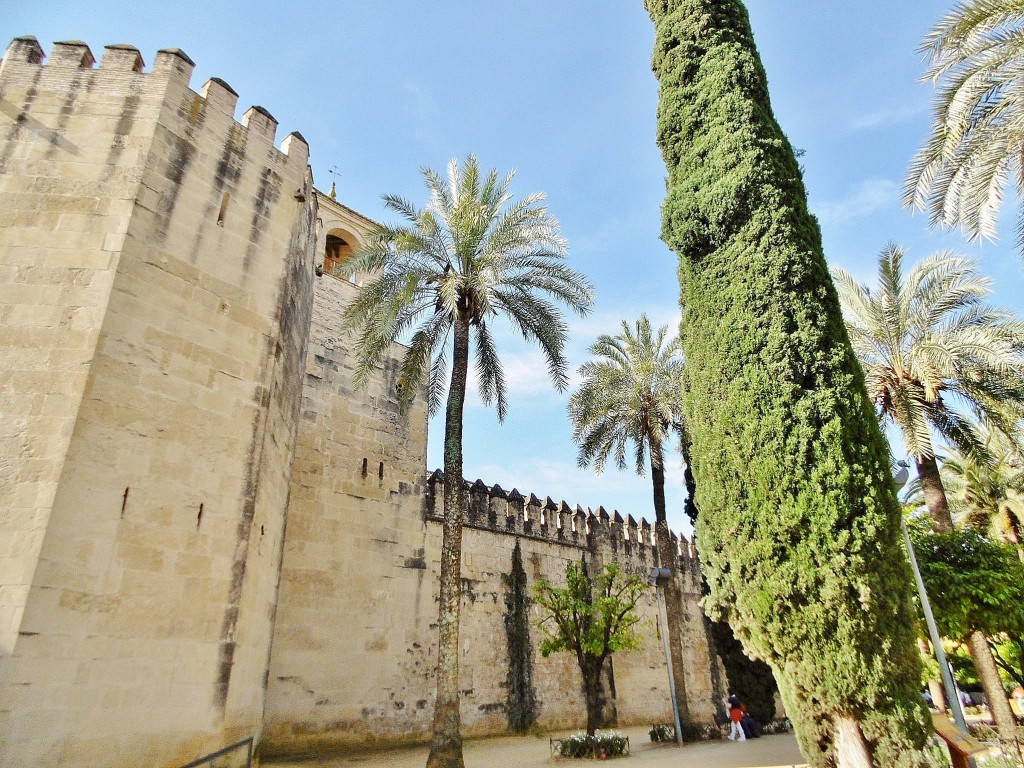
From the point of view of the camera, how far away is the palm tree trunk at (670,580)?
15.2 metres

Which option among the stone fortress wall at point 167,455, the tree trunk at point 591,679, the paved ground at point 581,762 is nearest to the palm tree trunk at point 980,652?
the paved ground at point 581,762

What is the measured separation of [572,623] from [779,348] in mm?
8970

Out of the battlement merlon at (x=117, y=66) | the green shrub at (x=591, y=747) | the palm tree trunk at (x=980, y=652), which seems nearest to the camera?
the battlement merlon at (x=117, y=66)

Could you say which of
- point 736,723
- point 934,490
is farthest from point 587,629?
point 934,490

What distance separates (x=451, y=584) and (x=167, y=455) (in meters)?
4.54

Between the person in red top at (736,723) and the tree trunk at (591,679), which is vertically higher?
the tree trunk at (591,679)

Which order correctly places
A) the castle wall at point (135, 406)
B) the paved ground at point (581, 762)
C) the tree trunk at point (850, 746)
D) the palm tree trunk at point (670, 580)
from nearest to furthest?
the tree trunk at point (850, 746)
the castle wall at point (135, 406)
the paved ground at point (581, 762)
the palm tree trunk at point (670, 580)

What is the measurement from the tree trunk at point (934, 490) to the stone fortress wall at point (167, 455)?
1062 cm

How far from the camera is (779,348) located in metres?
7.51

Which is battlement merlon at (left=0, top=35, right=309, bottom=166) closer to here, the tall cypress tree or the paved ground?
the tall cypress tree

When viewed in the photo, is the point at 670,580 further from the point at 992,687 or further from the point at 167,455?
the point at 167,455

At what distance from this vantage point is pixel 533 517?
17.2 meters

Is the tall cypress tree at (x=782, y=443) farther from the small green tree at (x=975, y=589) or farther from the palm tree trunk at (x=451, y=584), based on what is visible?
the small green tree at (x=975, y=589)

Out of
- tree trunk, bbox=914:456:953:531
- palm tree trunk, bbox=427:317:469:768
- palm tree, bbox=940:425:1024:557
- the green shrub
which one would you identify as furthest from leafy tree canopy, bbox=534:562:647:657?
palm tree, bbox=940:425:1024:557
